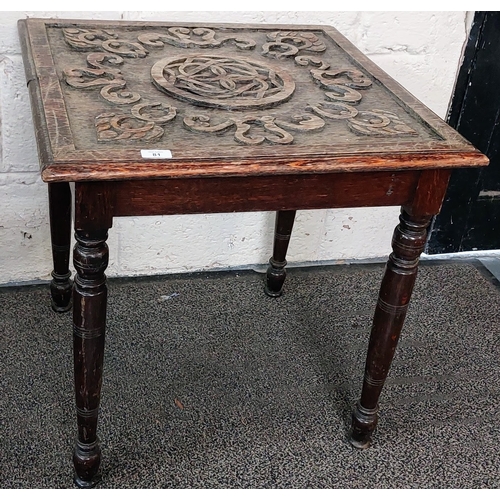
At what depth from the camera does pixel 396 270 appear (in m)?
1.24

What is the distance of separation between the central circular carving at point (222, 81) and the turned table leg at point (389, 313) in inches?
12.4

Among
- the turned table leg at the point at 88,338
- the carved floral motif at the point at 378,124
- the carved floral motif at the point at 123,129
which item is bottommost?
the turned table leg at the point at 88,338

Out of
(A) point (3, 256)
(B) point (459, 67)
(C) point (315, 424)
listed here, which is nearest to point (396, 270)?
(C) point (315, 424)

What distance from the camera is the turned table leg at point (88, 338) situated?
109 cm

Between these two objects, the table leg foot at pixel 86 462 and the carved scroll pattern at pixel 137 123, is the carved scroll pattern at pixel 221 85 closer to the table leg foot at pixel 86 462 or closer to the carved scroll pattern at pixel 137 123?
the carved scroll pattern at pixel 137 123

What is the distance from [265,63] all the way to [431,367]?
2.57 ft

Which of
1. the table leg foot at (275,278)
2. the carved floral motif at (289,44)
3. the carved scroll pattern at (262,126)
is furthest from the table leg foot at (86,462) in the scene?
the carved floral motif at (289,44)

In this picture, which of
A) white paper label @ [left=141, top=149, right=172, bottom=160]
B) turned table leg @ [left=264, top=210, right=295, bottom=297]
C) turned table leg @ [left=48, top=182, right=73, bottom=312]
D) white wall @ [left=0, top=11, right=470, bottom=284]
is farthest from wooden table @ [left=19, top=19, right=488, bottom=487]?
turned table leg @ [left=264, top=210, right=295, bottom=297]

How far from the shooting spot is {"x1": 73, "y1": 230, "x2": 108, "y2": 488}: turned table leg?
1092 mm

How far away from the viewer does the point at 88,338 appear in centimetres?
117

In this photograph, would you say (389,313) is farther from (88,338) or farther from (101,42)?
(101,42)

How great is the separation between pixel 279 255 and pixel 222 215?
181 millimetres
